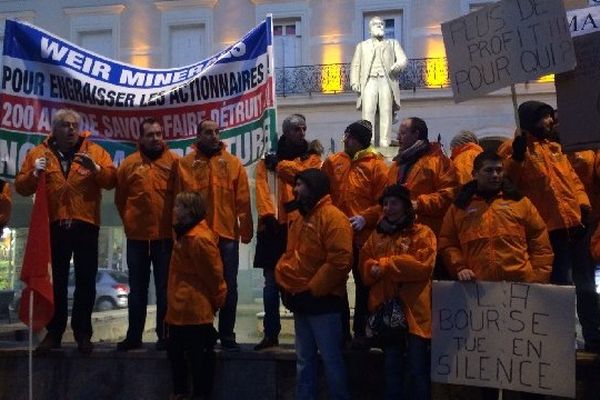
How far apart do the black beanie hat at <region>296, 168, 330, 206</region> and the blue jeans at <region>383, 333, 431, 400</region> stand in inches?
41.1

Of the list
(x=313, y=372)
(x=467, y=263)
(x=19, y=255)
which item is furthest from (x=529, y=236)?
(x=19, y=255)

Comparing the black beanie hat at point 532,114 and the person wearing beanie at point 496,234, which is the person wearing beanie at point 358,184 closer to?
the person wearing beanie at point 496,234

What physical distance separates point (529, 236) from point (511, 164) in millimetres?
681

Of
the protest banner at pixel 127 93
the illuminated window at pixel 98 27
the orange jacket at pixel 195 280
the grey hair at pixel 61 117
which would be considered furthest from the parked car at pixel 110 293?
the orange jacket at pixel 195 280

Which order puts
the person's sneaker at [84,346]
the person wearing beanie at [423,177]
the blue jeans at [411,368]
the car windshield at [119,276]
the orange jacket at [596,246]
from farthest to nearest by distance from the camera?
the car windshield at [119,276], the person's sneaker at [84,346], the person wearing beanie at [423,177], the orange jacket at [596,246], the blue jeans at [411,368]

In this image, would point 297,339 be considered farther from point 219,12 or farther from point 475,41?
point 219,12

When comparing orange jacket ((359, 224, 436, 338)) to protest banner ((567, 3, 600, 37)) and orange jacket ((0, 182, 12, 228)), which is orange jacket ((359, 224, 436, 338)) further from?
orange jacket ((0, 182, 12, 228))

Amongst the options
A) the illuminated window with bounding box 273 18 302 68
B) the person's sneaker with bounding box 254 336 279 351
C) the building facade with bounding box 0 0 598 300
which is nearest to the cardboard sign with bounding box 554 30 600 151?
the person's sneaker with bounding box 254 336 279 351

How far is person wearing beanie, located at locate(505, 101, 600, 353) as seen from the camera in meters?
4.94

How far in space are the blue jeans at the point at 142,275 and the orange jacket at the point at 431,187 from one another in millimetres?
1615

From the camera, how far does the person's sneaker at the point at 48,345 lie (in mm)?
5688

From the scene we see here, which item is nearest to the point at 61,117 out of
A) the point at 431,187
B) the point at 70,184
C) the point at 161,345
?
the point at 70,184

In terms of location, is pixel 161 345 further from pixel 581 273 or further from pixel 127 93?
pixel 581 273

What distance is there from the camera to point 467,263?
4609 mm
